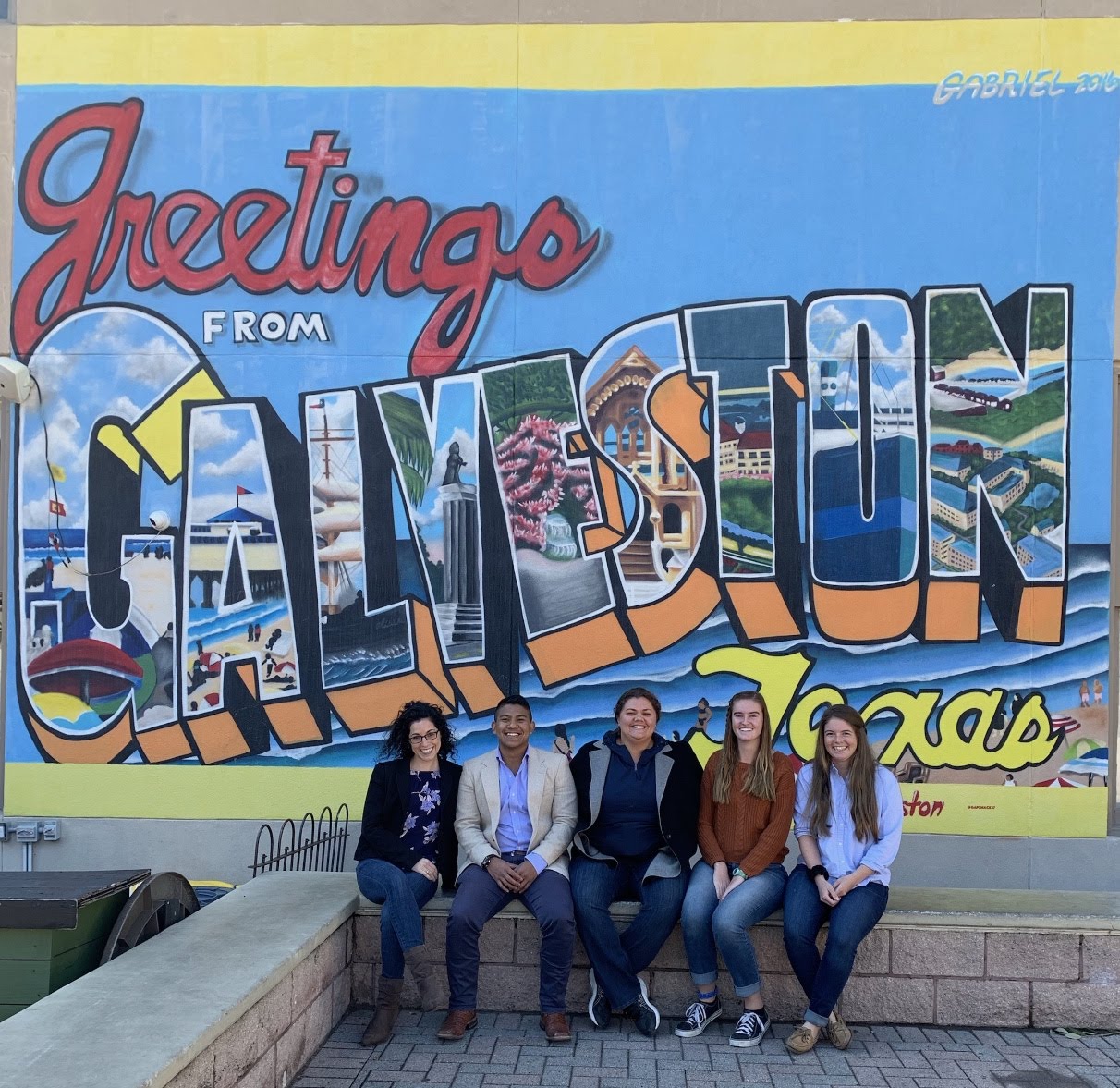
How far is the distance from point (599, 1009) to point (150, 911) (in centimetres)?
203

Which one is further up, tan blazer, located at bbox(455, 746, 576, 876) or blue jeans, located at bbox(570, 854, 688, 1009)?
tan blazer, located at bbox(455, 746, 576, 876)

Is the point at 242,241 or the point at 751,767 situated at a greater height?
the point at 242,241

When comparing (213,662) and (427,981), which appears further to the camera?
(213,662)

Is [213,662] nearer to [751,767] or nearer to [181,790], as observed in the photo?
[181,790]

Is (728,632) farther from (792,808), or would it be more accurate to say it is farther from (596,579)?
(792,808)

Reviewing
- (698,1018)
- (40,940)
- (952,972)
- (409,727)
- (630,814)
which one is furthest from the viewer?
(409,727)

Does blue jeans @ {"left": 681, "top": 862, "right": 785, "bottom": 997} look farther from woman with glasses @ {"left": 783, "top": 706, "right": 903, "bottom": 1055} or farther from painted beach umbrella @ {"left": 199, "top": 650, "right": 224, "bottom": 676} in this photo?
painted beach umbrella @ {"left": 199, "top": 650, "right": 224, "bottom": 676}

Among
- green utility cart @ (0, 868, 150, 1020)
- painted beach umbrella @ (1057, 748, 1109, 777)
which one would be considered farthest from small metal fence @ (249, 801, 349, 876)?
painted beach umbrella @ (1057, 748, 1109, 777)

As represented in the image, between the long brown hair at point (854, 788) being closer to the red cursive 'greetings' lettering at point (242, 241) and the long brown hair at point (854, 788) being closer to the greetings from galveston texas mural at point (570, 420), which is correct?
the greetings from galveston texas mural at point (570, 420)

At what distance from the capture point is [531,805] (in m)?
5.45

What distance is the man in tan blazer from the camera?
16.7 feet

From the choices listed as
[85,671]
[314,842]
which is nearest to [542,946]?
[314,842]

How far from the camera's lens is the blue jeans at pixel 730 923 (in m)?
5.07

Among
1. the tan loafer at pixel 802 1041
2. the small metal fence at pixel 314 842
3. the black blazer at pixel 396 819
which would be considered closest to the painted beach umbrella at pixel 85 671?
the small metal fence at pixel 314 842
